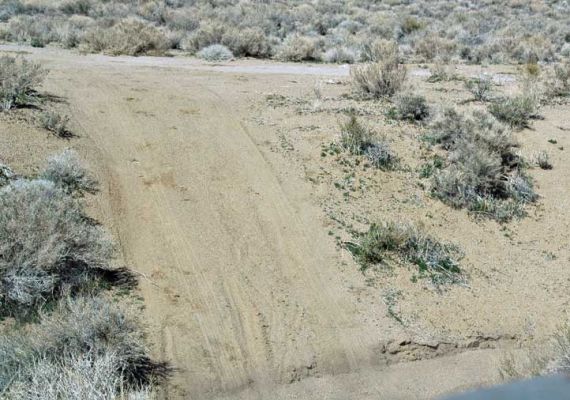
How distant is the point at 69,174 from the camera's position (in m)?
9.77

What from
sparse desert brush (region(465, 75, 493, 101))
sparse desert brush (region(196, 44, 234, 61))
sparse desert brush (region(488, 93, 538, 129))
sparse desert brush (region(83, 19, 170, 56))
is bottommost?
sparse desert brush (region(488, 93, 538, 129))

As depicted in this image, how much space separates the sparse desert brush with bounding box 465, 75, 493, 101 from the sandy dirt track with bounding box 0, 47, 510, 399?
20.1 ft

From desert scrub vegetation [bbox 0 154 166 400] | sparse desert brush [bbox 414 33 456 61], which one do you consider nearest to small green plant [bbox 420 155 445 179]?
desert scrub vegetation [bbox 0 154 166 400]

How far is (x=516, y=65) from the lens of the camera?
912 inches

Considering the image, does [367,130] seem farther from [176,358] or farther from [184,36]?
[184,36]

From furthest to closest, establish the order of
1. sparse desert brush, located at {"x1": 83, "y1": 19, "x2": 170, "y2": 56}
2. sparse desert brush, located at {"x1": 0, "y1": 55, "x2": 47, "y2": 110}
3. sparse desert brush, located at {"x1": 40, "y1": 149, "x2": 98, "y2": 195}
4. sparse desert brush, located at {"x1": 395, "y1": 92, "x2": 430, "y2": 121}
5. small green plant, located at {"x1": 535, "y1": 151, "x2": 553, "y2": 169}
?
sparse desert brush, located at {"x1": 83, "y1": 19, "x2": 170, "y2": 56}
sparse desert brush, located at {"x1": 395, "y1": 92, "x2": 430, "y2": 121}
small green plant, located at {"x1": 535, "y1": 151, "x2": 553, "y2": 169}
sparse desert brush, located at {"x1": 0, "y1": 55, "x2": 47, "y2": 110}
sparse desert brush, located at {"x1": 40, "y1": 149, "x2": 98, "y2": 195}

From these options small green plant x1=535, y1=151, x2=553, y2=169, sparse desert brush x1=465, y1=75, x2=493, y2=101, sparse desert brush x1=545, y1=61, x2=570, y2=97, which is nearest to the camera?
small green plant x1=535, y1=151, x2=553, y2=169

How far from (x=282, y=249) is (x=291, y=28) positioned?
2067 centimetres

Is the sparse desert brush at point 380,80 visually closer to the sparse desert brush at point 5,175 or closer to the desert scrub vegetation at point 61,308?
the desert scrub vegetation at point 61,308

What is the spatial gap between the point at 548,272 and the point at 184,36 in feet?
59.1

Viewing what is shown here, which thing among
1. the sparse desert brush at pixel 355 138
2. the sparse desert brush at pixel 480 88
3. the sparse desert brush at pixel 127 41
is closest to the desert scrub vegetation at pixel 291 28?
the sparse desert brush at pixel 127 41

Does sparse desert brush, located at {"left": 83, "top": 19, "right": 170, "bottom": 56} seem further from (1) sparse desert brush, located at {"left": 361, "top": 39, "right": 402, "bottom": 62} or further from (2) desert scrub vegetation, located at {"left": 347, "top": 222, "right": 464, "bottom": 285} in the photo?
(2) desert scrub vegetation, located at {"left": 347, "top": 222, "right": 464, "bottom": 285}

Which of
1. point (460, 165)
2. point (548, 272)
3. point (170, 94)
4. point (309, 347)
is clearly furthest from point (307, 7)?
point (309, 347)

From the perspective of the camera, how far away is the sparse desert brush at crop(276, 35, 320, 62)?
2233cm
